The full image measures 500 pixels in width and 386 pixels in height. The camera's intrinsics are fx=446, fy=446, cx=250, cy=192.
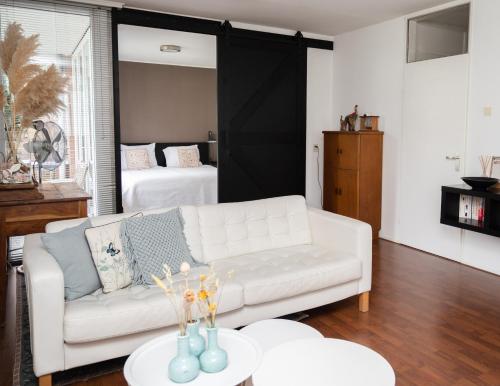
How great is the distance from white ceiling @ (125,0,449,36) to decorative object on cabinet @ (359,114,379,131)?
3.62 feet

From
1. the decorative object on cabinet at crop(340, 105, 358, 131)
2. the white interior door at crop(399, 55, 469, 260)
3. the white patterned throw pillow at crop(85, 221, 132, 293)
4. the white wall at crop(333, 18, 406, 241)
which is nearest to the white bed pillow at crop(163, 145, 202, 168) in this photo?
the decorative object on cabinet at crop(340, 105, 358, 131)

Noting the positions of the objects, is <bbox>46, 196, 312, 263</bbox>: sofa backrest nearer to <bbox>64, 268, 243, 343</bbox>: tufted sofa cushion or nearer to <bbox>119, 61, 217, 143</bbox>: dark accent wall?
<bbox>64, 268, 243, 343</bbox>: tufted sofa cushion

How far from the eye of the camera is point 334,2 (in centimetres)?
444

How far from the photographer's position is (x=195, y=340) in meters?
1.68

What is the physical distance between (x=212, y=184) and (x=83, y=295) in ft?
12.1

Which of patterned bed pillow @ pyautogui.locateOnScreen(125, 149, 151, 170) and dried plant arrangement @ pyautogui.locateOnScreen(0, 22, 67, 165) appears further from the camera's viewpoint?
patterned bed pillow @ pyautogui.locateOnScreen(125, 149, 151, 170)

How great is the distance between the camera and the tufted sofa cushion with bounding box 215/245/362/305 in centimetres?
271

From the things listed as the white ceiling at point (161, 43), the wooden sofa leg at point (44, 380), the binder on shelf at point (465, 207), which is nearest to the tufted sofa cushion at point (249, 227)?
the wooden sofa leg at point (44, 380)

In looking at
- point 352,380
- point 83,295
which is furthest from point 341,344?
point 83,295

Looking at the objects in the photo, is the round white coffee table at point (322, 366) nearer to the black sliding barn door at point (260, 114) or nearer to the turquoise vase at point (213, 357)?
the turquoise vase at point (213, 357)

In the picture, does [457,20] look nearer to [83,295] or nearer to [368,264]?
[368,264]

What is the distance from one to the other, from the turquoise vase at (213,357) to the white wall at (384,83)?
3974 mm

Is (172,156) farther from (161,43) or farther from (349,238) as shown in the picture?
(349,238)

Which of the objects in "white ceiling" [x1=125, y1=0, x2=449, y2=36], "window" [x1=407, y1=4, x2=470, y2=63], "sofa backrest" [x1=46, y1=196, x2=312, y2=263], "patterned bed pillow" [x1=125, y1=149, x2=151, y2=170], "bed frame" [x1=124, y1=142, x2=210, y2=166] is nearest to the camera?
"sofa backrest" [x1=46, y1=196, x2=312, y2=263]
